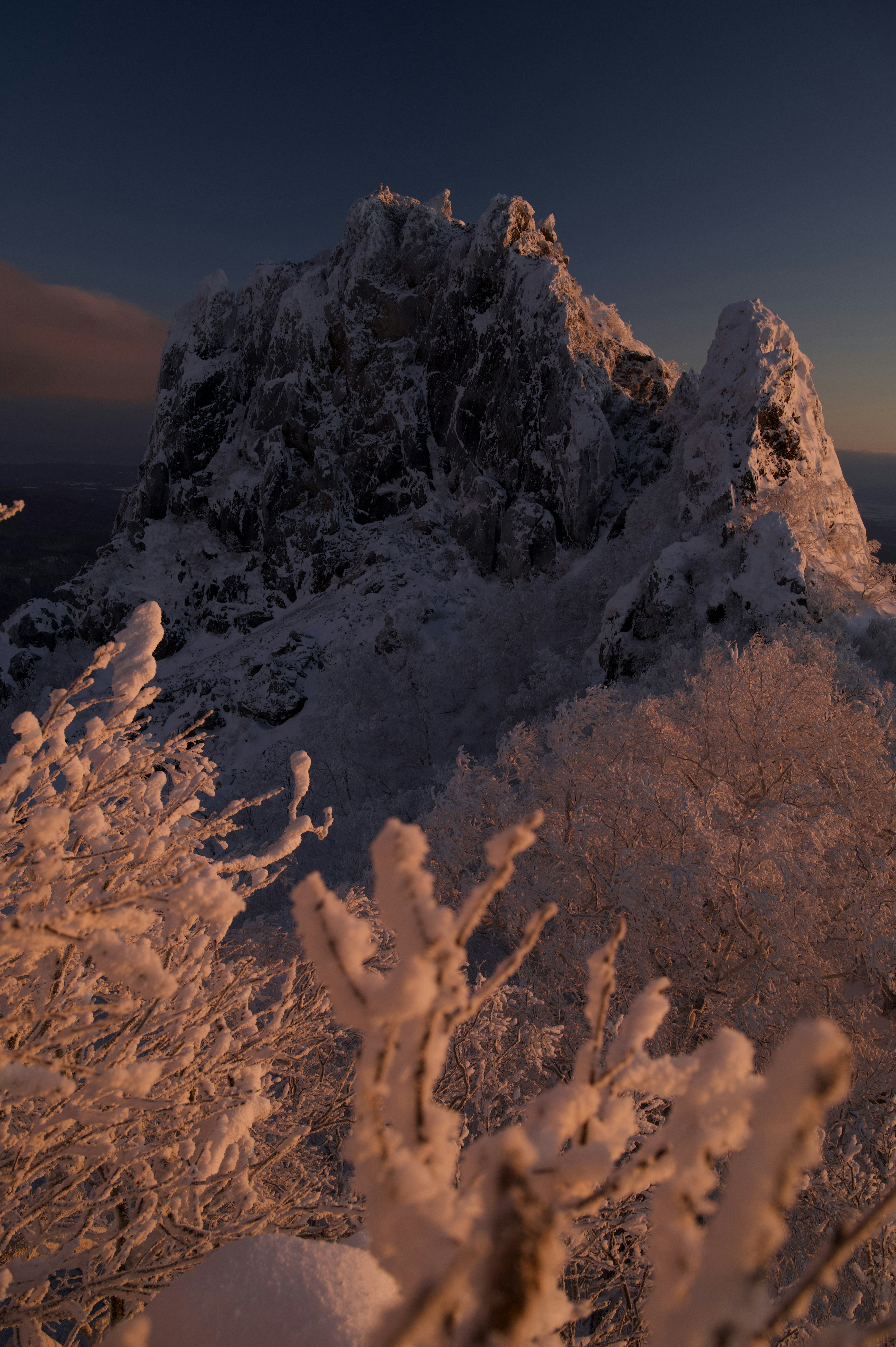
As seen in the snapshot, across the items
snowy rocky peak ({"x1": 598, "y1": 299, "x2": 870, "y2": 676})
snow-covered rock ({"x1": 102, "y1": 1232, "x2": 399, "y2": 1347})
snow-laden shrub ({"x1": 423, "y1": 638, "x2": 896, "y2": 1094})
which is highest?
snowy rocky peak ({"x1": 598, "y1": 299, "x2": 870, "y2": 676})

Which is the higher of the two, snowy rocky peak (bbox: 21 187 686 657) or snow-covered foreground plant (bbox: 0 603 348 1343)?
snowy rocky peak (bbox: 21 187 686 657)

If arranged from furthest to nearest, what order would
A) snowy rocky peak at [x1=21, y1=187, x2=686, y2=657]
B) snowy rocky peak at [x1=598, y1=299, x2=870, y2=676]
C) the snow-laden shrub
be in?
snowy rocky peak at [x1=21, y1=187, x2=686, y2=657] < snowy rocky peak at [x1=598, y1=299, x2=870, y2=676] < the snow-laden shrub

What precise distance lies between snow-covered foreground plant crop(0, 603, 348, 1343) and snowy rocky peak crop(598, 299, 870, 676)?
23.6 metres

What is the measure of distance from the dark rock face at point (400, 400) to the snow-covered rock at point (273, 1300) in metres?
43.2

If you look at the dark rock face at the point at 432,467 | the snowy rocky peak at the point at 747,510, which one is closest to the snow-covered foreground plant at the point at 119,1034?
the snowy rocky peak at the point at 747,510

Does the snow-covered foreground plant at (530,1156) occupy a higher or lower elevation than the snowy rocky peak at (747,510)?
lower

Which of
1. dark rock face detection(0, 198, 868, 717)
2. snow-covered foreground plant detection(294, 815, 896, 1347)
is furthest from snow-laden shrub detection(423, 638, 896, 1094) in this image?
dark rock face detection(0, 198, 868, 717)

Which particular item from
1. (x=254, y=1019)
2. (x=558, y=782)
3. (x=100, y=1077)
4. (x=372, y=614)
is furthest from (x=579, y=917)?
(x=372, y=614)

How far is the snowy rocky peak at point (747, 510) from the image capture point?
944 inches

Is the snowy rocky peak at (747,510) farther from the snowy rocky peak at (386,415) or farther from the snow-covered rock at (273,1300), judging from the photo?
the snow-covered rock at (273,1300)

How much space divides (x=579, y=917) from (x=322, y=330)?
6162cm

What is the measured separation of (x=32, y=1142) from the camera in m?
2.22

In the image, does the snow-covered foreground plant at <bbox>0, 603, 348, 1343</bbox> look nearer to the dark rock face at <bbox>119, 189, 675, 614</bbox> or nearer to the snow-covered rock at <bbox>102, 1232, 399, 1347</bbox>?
the snow-covered rock at <bbox>102, 1232, 399, 1347</bbox>

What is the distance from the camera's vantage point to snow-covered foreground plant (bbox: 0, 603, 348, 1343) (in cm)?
182
